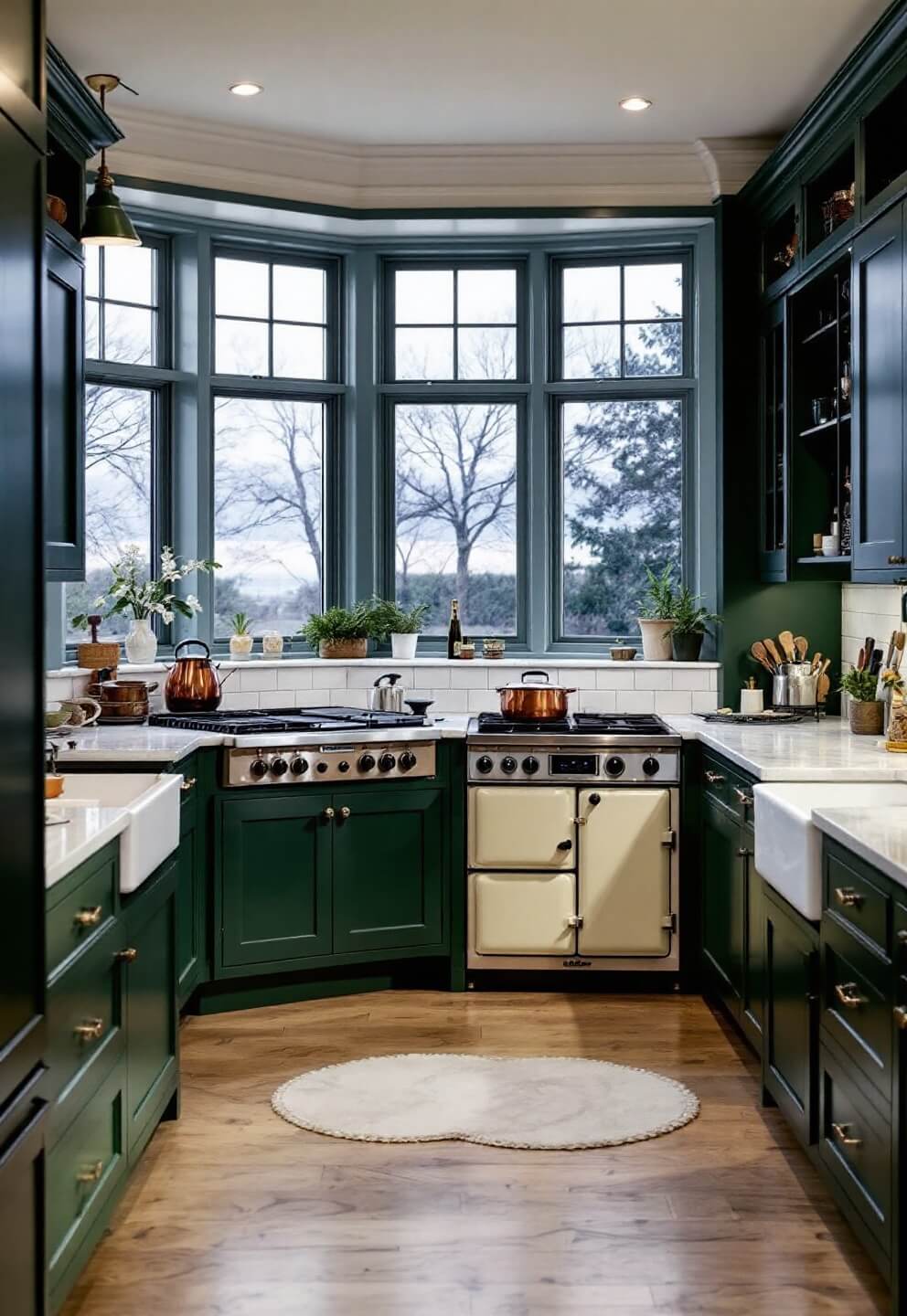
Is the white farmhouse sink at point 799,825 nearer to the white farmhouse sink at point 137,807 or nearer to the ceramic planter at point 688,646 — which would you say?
the white farmhouse sink at point 137,807

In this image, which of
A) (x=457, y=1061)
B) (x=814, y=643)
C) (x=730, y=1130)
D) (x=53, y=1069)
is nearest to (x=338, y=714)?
(x=457, y=1061)

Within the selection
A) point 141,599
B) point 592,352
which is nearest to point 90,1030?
point 141,599

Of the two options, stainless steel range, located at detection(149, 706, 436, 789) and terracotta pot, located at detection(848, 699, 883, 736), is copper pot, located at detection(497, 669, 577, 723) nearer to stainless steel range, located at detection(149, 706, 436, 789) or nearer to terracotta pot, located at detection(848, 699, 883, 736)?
stainless steel range, located at detection(149, 706, 436, 789)

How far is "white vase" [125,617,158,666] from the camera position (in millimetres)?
5715

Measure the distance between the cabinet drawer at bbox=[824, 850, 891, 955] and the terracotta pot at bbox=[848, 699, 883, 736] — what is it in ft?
5.78

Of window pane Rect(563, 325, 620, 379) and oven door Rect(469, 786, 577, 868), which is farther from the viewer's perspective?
window pane Rect(563, 325, 620, 379)

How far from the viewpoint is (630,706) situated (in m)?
6.02

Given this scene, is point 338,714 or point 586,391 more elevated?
point 586,391

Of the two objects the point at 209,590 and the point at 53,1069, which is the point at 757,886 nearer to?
the point at 53,1069

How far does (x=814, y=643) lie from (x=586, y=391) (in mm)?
1454

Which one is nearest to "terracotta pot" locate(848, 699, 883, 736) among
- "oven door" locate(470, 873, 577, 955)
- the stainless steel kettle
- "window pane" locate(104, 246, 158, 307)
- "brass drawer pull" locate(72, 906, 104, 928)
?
"oven door" locate(470, 873, 577, 955)

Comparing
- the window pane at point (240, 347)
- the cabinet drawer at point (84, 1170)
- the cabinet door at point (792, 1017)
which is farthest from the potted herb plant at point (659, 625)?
the cabinet drawer at point (84, 1170)

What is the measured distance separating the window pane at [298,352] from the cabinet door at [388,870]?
6.63 feet

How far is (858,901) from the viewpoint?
306 centimetres
